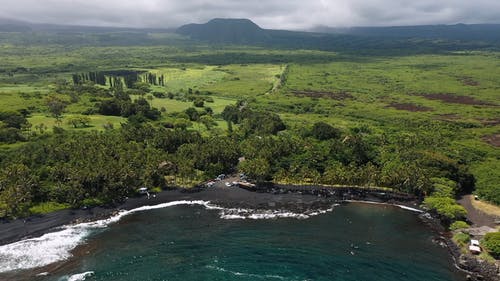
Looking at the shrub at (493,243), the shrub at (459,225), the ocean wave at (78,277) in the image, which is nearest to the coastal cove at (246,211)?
the shrub at (459,225)

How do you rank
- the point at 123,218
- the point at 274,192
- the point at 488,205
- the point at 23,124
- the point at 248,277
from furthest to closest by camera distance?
the point at 23,124, the point at 274,192, the point at 488,205, the point at 123,218, the point at 248,277

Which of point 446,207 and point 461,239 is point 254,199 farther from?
point 461,239

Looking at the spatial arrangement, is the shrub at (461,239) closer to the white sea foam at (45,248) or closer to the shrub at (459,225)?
the shrub at (459,225)

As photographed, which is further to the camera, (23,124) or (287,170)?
(23,124)

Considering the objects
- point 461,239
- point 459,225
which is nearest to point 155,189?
point 461,239

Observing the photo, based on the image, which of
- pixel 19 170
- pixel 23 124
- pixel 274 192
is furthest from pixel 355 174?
pixel 23 124

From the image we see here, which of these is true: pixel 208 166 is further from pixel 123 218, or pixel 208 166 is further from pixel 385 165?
pixel 385 165

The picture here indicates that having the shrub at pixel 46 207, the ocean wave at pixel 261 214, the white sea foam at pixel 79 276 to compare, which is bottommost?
the white sea foam at pixel 79 276
